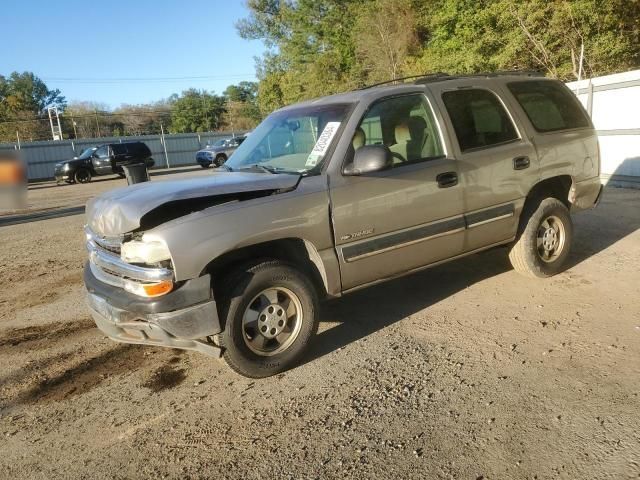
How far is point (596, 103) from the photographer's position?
10695 millimetres

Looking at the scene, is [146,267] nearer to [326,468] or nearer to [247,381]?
[247,381]

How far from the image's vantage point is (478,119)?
459cm

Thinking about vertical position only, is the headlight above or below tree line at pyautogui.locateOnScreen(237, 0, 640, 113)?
below

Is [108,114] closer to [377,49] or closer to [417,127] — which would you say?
[377,49]

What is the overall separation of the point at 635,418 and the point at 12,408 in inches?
151

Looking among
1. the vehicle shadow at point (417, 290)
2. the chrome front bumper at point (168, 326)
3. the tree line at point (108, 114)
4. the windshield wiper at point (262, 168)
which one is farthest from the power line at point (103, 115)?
the chrome front bumper at point (168, 326)

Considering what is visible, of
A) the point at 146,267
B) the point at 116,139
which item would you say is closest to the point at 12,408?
the point at 146,267

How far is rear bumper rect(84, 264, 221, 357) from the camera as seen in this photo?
3148mm

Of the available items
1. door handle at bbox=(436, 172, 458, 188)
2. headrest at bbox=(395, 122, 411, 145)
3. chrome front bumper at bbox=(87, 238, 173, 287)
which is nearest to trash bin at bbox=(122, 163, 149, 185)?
chrome front bumper at bbox=(87, 238, 173, 287)

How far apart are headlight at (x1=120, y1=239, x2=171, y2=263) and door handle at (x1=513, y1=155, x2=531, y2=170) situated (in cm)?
324

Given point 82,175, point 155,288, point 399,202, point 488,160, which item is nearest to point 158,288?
point 155,288

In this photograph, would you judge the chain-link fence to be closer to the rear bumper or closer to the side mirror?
the rear bumper

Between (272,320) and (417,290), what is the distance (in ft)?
6.76

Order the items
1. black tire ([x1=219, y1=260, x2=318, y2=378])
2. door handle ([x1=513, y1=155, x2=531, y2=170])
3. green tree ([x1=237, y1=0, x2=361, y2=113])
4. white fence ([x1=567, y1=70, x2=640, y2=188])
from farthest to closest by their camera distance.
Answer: green tree ([x1=237, y1=0, x2=361, y2=113]), white fence ([x1=567, y1=70, x2=640, y2=188]), door handle ([x1=513, y1=155, x2=531, y2=170]), black tire ([x1=219, y1=260, x2=318, y2=378])
